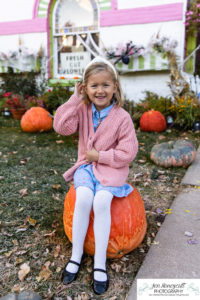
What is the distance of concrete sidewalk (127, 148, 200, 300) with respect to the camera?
74.4 inches

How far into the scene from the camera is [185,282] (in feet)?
5.94

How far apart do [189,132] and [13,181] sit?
12.5 ft

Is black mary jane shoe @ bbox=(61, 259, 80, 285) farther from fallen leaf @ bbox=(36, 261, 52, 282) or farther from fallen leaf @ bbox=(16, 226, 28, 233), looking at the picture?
fallen leaf @ bbox=(16, 226, 28, 233)

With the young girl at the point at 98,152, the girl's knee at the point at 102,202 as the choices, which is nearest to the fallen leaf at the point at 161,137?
the young girl at the point at 98,152

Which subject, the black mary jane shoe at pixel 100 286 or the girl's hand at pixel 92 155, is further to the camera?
the girl's hand at pixel 92 155

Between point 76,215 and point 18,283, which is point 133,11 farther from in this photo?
point 18,283

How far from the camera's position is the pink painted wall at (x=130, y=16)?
20.3ft

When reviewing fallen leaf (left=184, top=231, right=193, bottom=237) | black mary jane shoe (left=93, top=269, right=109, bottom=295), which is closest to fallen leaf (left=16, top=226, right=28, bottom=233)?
black mary jane shoe (left=93, top=269, right=109, bottom=295)

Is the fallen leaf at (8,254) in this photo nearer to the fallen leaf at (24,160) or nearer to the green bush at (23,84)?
the fallen leaf at (24,160)

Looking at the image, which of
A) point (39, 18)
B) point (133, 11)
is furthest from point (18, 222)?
point (39, 18)

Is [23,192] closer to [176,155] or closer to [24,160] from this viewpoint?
[24,160]

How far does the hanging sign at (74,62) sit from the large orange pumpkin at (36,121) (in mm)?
2673

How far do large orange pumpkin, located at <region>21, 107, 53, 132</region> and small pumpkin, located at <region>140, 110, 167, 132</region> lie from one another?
204 cm

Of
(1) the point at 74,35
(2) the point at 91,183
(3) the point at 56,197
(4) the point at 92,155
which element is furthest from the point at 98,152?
(1) the point at 74,35
